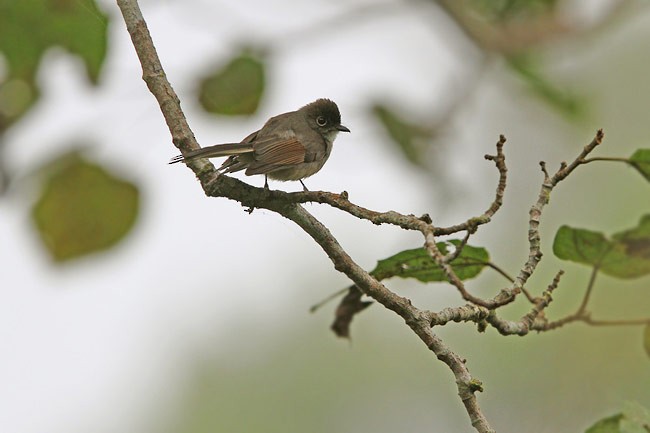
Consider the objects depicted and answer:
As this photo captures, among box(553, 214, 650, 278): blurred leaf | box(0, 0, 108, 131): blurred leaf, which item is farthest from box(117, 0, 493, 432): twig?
box(0, 0, 108, 131): blurred leaf

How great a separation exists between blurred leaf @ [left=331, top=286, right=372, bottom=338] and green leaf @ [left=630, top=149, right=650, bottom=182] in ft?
2.97

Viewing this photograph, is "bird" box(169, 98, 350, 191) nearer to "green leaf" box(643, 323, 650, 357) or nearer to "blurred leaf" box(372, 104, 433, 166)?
"blurred leaf" box(372, 104, 433, 166)

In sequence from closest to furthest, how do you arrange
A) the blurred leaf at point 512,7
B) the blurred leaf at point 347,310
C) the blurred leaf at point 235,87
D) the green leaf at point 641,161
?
the green leaf at point 641,161
the blurred leaf at point 347,310
the blurred leaf at point 235,87
the blurred leaf at point 512,7

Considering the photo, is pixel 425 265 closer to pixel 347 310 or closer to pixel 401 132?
pixel 347 310

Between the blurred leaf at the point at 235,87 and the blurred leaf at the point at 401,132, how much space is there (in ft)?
1.90

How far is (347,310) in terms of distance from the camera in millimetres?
3061

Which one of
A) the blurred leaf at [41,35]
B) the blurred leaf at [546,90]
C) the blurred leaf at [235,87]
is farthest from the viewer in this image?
the blurred leaf at [546,90]

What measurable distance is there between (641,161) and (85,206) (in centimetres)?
228

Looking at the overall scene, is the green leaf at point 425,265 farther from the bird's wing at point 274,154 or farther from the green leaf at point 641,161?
the bird's wing at point 274,154

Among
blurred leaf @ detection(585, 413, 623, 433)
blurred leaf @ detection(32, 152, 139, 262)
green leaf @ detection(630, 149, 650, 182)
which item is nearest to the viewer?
blurred leaf @ detection(585, 413, 623, 433)

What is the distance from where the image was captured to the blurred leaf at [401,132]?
436 centimetres

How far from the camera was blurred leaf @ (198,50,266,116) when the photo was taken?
13.4 ft

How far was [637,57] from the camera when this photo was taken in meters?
16.7

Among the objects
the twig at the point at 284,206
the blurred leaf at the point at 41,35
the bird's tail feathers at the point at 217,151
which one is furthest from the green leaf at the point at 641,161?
the blurred leaf at the point at 41,35
